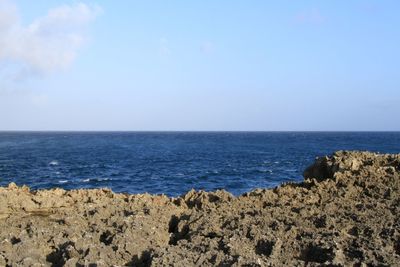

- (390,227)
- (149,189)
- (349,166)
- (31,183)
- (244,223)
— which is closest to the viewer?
(390,227)

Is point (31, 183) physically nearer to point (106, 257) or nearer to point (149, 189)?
point (149, 189)

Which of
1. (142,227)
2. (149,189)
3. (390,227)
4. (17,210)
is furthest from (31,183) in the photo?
(390,227)

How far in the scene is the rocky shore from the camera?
6.87 meters

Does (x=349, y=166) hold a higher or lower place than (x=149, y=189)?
higher

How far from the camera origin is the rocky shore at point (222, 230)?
687 cm

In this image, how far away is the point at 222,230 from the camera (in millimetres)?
8141

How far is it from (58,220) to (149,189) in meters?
22.8

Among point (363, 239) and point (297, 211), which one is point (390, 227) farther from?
point (297, 211)

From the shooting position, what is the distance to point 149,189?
32.1m

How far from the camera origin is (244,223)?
333 inches

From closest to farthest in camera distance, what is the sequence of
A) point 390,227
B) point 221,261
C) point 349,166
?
point 221,261 → point 390,227 → point 349,166

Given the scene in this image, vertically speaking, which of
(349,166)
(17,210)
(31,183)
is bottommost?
(31,183)

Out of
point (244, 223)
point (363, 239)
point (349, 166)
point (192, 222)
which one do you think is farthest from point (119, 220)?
point (349, 166)

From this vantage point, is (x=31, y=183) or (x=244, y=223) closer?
(x=244, y=223)
